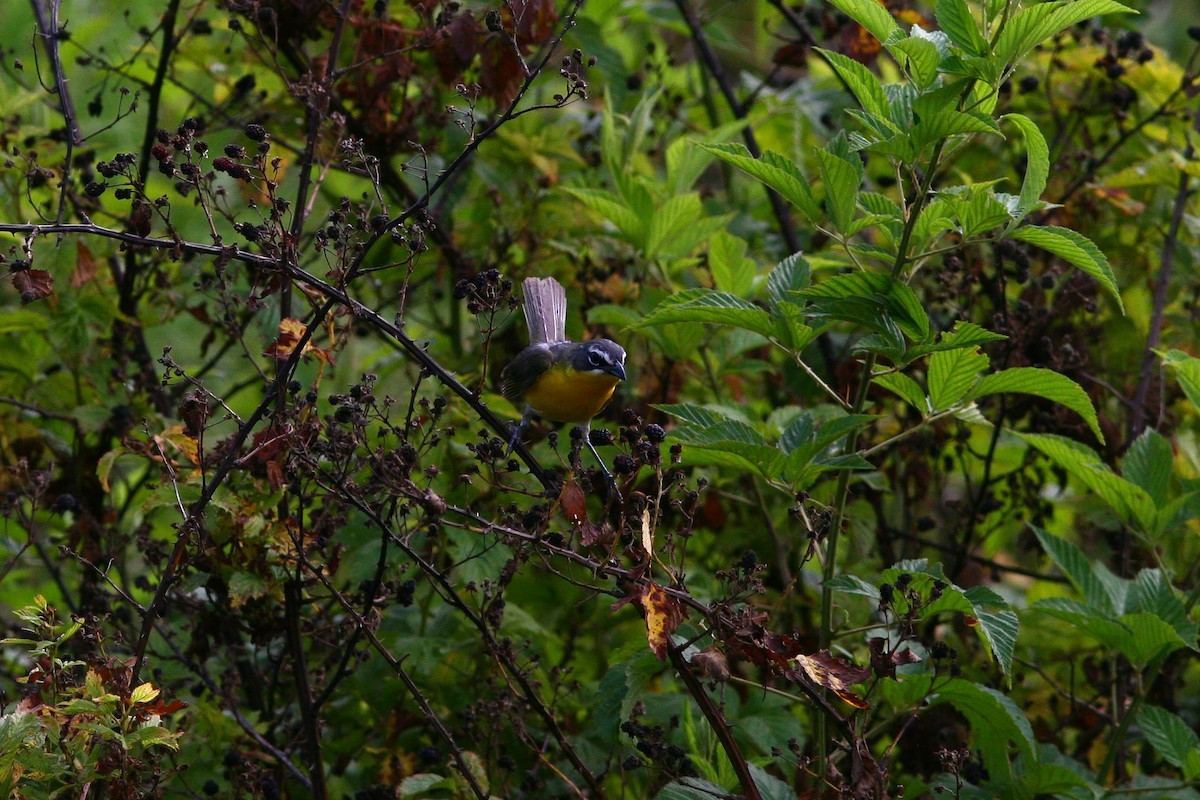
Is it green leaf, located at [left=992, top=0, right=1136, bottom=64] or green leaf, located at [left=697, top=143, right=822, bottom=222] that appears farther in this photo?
green leaf, located at [left=697, top=143, right=822, bottom=222]

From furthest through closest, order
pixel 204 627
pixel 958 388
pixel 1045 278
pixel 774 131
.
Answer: pixel 774 131 < pixel 1045 278 < pixel 204 627 < pixel 958 388

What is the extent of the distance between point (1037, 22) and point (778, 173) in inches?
21.4

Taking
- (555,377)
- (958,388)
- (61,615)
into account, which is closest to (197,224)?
(61,615)

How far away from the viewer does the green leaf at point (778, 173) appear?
2439 mm

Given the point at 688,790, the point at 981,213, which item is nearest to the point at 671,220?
the point at 981,213

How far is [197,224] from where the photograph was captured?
621 centimetres

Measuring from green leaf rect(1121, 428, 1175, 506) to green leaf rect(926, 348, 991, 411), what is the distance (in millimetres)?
692

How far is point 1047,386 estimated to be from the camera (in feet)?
8.20

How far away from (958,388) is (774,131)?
8.14 feet

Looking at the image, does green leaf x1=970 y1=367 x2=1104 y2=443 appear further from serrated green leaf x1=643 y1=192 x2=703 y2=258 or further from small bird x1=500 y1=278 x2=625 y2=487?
serrated green leaf x1=643 y1=192 x2=703 y2=258

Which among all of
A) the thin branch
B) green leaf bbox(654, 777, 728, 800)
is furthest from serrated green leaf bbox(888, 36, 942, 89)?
the thin branch

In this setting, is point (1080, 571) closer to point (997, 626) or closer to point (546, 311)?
point (997, 626)

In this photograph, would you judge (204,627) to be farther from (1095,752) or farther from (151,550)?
(1095,752)

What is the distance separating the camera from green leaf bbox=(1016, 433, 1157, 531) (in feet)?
9.39
